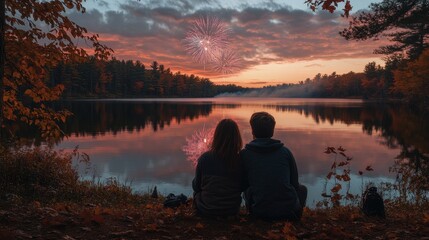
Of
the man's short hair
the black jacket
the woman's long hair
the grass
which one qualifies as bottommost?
the grass

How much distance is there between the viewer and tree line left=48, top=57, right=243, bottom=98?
111838 millimetres

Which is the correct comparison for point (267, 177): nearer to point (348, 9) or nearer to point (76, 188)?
point (348, 9)

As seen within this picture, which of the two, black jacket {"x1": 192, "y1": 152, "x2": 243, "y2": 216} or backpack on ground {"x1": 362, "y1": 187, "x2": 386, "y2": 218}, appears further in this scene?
backpack on ground {"x1": 362, "y1": 187, "x2": 386, "y2": 218}

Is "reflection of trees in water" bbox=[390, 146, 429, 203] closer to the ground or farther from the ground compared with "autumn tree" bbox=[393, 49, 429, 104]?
closer to the ground

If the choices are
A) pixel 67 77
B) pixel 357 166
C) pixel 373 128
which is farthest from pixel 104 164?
pixel 67 77

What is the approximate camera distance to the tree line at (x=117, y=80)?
367 ft

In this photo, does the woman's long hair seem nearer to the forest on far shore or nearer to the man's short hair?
the man's short hair

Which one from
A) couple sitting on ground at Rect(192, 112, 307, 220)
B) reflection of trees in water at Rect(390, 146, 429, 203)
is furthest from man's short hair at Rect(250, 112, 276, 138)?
reflection of trees in water at Rect(390, 146, 429, 203)

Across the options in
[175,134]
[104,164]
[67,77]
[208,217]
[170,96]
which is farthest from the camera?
[170,96]

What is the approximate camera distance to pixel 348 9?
5438mm

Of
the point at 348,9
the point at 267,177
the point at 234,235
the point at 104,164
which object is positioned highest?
the point at 348,9

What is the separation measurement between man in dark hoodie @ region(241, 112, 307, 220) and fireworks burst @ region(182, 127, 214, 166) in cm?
1425

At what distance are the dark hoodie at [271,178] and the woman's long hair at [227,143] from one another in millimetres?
199

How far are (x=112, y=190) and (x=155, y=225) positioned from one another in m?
6.98
